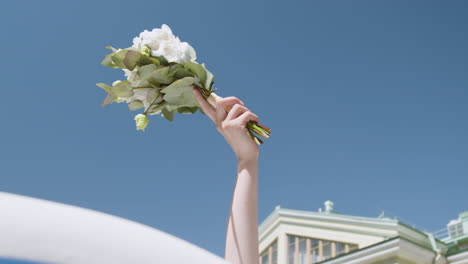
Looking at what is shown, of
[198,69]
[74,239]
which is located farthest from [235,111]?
[74,239]

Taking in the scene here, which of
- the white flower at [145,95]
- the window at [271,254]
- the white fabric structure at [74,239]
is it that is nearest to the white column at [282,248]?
the window at [271,254]

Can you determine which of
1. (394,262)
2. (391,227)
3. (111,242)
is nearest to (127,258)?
(111,242)

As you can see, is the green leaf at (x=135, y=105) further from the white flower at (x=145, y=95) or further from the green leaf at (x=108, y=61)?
the green leaf at (x=108, y=61)

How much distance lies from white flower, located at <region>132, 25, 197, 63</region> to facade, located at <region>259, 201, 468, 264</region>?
24.5 ft

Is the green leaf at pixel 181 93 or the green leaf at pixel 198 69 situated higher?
the green leaf at pixel 198 69

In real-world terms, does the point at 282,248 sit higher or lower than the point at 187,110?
higher

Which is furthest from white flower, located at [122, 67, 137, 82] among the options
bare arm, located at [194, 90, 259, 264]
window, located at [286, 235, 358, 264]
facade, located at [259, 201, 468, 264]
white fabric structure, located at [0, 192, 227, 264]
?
window, located at [286, 235, 358, 264]

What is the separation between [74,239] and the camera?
419 mm

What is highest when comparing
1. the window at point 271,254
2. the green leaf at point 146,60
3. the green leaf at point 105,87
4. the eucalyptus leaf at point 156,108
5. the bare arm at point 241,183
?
the window at point 271,254

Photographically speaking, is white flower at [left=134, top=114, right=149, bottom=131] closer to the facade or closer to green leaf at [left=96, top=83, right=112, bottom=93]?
green leaf at [left=96, top=83, right=112, bottom=93]

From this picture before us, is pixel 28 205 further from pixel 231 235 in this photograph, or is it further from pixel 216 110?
pixel 216 110

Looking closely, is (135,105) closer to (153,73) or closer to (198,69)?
(153,73)

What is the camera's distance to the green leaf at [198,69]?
6.17 feet

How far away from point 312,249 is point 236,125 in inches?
444
